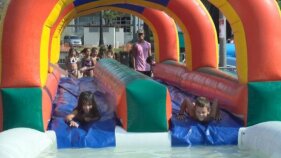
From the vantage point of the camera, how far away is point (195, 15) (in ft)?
22.7

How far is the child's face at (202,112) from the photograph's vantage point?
192 inches

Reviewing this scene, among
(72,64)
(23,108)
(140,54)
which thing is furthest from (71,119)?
(72,64)

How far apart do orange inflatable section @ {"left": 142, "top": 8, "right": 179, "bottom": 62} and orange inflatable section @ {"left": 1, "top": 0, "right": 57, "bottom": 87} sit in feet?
14.7

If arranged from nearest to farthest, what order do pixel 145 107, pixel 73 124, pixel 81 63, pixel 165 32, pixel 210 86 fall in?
1. pixel 145 107
2. pixel 73 124
3. pixel 210 86
4. pixel 165 32
5. pixel 81 63

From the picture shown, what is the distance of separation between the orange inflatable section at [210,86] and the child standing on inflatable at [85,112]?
1379 mm

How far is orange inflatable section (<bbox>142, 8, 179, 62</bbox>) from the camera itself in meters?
8.89

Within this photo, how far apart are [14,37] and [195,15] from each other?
3.08 meters

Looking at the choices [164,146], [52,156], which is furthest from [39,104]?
[164,146]

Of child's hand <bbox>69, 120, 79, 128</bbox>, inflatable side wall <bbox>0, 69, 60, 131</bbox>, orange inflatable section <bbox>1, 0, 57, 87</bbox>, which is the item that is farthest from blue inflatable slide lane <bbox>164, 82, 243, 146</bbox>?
orange inflatable section <bbox>1, 0, 57, 87</bbox>

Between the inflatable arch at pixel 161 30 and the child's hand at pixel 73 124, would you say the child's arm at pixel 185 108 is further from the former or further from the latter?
the inflatable arch at pixel 161 30

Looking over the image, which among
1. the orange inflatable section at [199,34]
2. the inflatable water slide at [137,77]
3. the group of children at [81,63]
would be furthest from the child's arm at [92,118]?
the group of children at [81,63]

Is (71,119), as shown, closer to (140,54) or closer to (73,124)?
(73,124)

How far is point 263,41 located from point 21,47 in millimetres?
2240

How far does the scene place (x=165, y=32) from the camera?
29.2 ft
